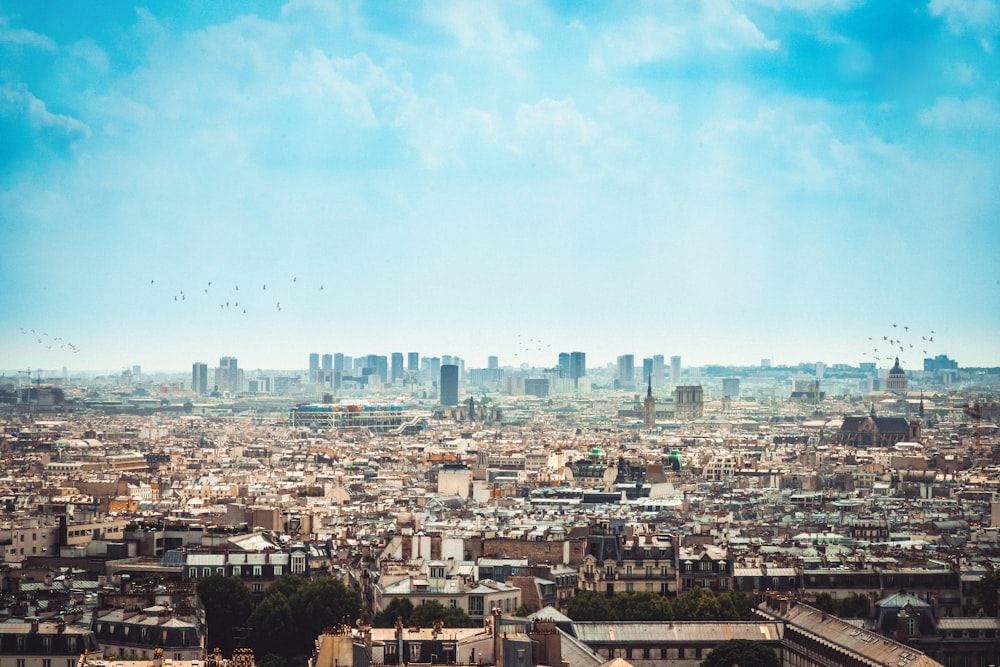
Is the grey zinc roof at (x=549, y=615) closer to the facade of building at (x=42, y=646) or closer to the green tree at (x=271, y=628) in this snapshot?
the green tree at (x=271, y=628)

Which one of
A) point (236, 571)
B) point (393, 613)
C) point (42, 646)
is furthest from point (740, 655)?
point (236, 571)

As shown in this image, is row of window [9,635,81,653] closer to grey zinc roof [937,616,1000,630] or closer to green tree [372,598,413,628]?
green tree [372,598,413,628]

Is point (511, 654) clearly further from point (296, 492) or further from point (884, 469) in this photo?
point (884, 469)

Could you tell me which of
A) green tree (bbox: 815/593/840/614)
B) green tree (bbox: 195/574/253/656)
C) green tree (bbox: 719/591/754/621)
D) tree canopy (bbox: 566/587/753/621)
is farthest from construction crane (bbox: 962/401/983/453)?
green tree (bbox: 195/574/253/656)

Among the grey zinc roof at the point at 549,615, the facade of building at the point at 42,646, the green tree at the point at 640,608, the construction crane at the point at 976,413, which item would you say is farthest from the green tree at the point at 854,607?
the construction crane at the point at 976,413

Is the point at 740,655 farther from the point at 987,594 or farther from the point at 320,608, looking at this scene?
the point at 987,594

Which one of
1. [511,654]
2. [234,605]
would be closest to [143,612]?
[234,605]

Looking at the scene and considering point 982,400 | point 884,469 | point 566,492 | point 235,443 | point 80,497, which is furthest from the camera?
point 982,400
